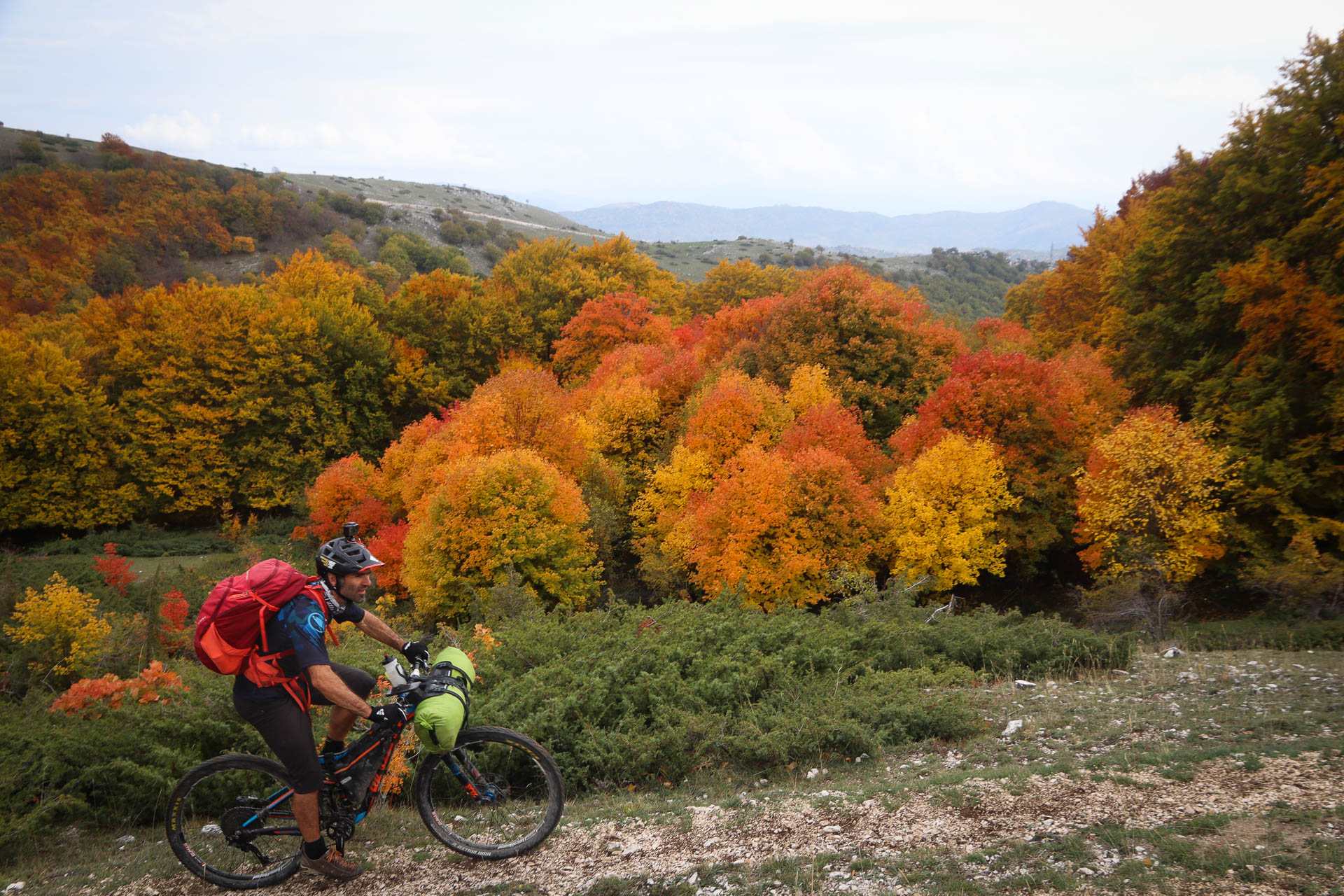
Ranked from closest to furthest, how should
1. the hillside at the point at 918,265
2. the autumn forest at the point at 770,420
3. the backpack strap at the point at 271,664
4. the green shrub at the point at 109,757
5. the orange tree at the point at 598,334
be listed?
the backpack strap at the point at 271,664, the green shrub at the point at 109,757, the autumn forest at the point at 770,420, the orange tree at the point at 598,334, the hillside at the point at 918,265

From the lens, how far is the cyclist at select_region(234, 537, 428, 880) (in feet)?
15.4

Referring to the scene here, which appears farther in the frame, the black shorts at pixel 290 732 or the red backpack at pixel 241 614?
the black shorts at pixel 290 732

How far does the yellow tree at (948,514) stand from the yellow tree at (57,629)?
2533 centimetres

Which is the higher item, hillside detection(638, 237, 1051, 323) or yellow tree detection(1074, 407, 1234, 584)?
hillside detection(638, 237, 1051, 323)

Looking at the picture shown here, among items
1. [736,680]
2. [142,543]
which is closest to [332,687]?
[736,680]

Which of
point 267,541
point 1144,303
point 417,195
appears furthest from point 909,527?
point 417,195

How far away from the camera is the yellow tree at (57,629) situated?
864 inches

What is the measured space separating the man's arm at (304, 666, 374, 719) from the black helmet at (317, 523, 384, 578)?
66cm

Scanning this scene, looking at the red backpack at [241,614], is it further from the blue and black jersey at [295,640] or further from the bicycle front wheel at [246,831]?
the bicycle front wheel at [246,831]

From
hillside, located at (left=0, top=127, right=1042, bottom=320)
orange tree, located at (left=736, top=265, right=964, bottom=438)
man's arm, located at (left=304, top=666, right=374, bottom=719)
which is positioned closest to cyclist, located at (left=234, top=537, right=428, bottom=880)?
man's arm, located at (left=304, top=666, right=374, bottom=719)

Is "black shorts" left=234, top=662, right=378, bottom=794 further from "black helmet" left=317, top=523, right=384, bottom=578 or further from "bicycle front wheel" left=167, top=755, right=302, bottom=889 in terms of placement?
"black helmet" left=317, top=523, right=384, bottom=578

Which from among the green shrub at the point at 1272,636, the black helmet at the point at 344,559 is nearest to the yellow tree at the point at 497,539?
the green shrub at the point at 1272,636

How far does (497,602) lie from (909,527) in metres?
13.5

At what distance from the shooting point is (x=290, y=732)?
16.0ft
